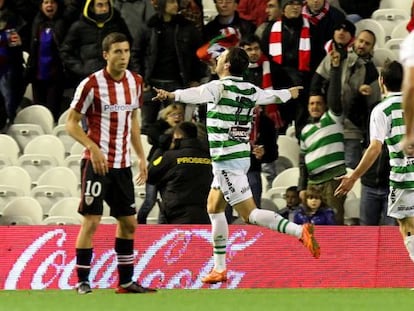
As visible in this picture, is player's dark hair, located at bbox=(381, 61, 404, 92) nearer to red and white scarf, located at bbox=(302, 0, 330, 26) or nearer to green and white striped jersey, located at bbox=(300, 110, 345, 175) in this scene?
green and white striped jersey, located at bbox=(300, 110, 345, 175)

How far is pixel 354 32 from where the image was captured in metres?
16.2

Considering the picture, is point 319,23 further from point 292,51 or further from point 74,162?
point 74,162

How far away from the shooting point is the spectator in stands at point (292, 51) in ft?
54.0

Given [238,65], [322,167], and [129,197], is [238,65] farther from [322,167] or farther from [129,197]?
[322,167]

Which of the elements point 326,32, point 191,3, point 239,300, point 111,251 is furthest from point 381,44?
point 239,300

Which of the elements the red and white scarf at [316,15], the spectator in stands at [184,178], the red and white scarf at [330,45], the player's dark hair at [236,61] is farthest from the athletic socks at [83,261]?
the red and white scarf at [316,15]

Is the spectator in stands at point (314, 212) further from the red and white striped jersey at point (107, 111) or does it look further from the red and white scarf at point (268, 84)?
the red and white striped jersey at point (107, 111)

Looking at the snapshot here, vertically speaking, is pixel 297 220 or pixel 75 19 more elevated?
pixel 75 19

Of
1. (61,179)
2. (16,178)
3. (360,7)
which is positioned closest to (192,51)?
(61,179)

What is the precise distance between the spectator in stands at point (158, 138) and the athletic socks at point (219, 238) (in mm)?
2526

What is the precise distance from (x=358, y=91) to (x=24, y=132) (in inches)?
170

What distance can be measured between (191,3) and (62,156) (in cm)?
239

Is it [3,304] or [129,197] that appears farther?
[129,197]

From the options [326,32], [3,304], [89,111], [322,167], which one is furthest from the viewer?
[326,32]
